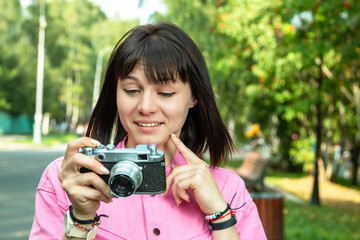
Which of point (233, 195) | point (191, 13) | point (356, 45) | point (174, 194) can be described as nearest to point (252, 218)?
point (233, 195)

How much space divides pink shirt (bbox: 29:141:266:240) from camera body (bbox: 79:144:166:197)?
0.76 feet

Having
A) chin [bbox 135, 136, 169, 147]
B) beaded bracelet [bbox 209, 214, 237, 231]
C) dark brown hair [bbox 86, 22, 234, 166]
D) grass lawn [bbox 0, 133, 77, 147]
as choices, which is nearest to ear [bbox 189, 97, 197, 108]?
dark brown hair [bbox 86, 22, 234, 166]

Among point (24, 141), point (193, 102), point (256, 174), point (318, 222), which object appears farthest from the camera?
point (24, 141)

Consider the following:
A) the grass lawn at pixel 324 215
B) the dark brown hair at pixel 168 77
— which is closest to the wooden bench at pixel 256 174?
the grass lawn at pixel 324 215

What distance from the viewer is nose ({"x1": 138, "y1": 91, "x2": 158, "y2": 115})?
67.4 inches

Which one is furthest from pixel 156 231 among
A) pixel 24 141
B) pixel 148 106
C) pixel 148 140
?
pixel 24 141

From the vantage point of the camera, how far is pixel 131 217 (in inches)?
68.2

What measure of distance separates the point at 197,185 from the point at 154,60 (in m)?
0.49

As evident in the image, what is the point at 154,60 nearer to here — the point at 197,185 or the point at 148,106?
the point at 148,106

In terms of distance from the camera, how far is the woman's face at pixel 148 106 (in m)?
1.73

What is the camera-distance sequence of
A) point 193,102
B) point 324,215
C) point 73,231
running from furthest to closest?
point 324,215
point 193,102
point 73,231

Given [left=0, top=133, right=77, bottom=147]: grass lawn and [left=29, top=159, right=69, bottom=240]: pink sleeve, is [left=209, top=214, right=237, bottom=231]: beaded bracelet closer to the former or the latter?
[left=29, top=159, right=69, bottom=240]: pink sleeve

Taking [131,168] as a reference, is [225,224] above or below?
below

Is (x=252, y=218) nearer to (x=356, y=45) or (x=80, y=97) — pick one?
(x=356, y=45)
